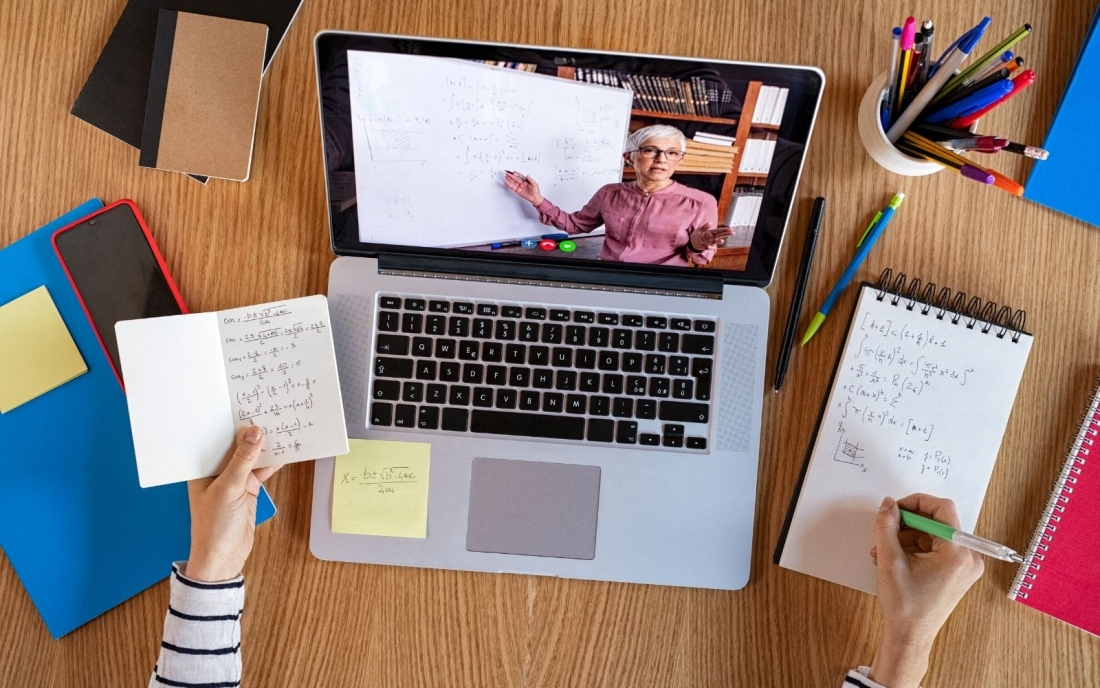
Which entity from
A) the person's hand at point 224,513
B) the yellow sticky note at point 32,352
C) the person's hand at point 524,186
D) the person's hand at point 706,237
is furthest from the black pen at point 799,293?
the yellow sticky note at point 32,352

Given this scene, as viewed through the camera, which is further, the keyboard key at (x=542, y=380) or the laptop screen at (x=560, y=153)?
the keyboard key at (x=542, y=380)

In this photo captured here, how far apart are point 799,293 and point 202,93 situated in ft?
2.46

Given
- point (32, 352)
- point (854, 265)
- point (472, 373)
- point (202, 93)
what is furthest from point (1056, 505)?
point (32, 352)

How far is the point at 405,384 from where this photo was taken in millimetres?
850

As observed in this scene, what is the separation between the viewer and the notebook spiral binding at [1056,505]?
0.86 m

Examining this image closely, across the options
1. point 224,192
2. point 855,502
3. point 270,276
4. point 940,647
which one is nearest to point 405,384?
point 270,276

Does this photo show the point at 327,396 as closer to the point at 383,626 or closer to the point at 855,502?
the point at 383,626

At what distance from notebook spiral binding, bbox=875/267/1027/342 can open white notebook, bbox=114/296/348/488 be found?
Answer: 0.66 m

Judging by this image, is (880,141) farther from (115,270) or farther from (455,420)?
(115,270)

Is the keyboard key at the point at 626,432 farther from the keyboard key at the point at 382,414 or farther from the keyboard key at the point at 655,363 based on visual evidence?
the keyboard key at the point at 382,414

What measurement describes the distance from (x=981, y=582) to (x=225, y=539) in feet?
2.87

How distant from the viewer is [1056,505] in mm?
861

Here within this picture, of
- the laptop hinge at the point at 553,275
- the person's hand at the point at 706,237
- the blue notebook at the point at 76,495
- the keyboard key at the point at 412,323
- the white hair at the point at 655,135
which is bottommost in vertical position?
the blue notebook at the point at 76,495

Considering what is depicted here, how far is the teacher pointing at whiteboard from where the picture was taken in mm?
770
